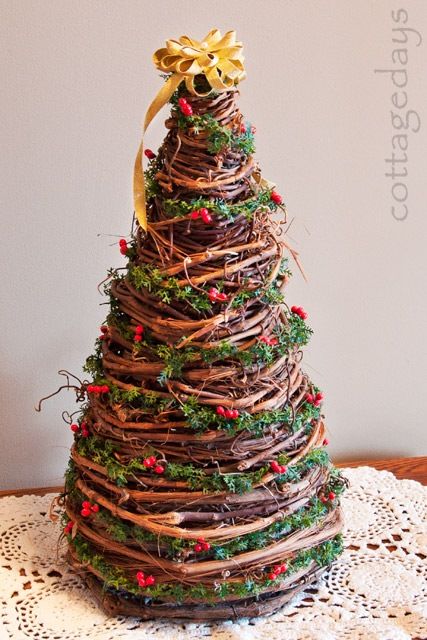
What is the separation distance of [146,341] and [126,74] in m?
0.46

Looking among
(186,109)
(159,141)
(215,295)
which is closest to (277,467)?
(215,295)

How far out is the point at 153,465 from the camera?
937 mm

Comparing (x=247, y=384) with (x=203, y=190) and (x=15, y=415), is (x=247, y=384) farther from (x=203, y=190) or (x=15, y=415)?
(x=15, y=415)

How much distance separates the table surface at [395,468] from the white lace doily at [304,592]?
0.17 ft

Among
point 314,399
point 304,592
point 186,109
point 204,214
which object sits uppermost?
point 186,109

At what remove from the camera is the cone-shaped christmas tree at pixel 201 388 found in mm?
932

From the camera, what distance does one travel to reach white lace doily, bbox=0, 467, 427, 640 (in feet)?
3.23

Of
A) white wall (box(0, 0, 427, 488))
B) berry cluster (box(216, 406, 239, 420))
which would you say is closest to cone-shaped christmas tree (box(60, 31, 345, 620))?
berry cluster (box(216, 406, 239, 420))

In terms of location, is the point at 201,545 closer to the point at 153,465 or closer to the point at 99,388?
the point at 153,465

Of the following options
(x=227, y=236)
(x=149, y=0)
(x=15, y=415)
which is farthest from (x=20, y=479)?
(x=149, y=0)

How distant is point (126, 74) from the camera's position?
1235 millimetres

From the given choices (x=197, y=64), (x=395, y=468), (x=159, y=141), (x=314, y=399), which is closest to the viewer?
(x=197, y=64)

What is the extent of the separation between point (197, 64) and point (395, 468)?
0.74 metres

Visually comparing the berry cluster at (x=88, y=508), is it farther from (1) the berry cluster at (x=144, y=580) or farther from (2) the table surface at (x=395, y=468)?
(2) the table surface at (x=395, y=468)
